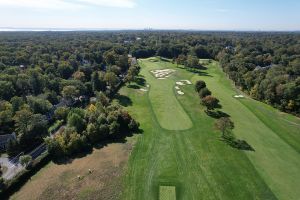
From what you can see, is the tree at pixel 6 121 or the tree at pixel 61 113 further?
the tree at pixel 61 113

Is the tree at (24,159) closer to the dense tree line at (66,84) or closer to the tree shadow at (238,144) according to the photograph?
the dense tree line at (66,84)

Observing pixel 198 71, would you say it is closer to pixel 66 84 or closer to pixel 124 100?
pixel 124 100

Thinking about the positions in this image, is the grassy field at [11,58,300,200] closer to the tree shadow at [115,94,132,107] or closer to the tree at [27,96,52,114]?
the tree shadow at [115,94,132,107]

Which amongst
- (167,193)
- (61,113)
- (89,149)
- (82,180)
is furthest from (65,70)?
(167,193)

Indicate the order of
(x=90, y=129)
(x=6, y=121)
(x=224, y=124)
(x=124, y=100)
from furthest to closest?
(x=124, y=100), (x=6, y=121), (x=224, y=124), (x=90, y=129)

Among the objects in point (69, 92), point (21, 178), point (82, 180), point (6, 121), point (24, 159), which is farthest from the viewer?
point (69, 92)

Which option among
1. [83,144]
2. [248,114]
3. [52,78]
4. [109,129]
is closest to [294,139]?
[248,114]

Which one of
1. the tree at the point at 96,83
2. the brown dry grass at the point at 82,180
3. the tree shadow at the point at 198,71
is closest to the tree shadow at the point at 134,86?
the tree at the point at 96,83

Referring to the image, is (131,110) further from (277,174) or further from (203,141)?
(277,174)

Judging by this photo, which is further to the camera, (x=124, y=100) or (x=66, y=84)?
(x=124, y=100)
